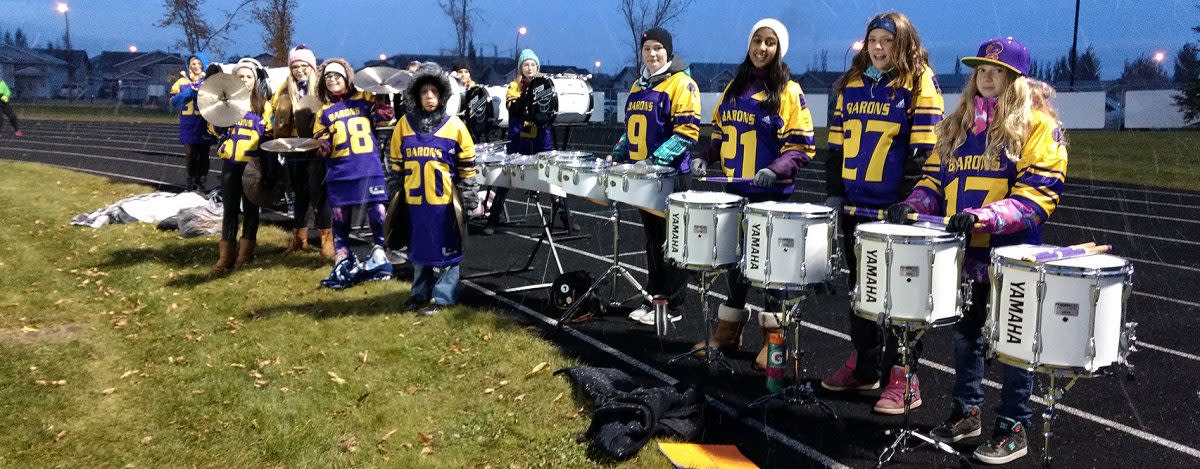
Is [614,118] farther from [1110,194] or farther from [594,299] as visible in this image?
[594,299]

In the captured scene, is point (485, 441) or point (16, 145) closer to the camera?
point (485, 441)

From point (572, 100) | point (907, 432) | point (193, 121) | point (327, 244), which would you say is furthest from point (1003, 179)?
point (193, 121)

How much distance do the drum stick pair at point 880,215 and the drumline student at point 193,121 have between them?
10.4 meters

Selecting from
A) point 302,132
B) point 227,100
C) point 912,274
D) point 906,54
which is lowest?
point 912,274

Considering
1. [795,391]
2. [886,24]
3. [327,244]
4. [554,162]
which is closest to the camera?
[886,24]

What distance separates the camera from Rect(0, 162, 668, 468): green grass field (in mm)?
4828

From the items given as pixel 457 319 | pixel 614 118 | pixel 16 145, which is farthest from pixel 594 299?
pixel 614 118

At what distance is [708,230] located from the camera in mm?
5262

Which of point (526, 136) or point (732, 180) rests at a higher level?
point (526, 136)

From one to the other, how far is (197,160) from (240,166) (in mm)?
5641

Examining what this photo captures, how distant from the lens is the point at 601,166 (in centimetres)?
667

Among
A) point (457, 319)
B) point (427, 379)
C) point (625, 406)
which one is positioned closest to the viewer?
point (625, 406)

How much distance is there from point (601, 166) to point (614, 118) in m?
37.9

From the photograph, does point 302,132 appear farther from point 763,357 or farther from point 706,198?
point 763,357
